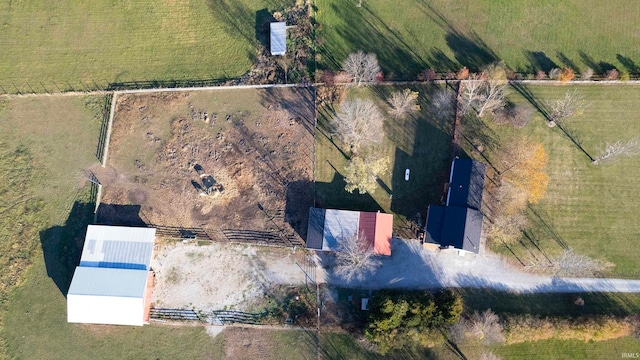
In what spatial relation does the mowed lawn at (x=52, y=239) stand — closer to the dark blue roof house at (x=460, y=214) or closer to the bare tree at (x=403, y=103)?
the dark blue roof house at (x=460, y=214)

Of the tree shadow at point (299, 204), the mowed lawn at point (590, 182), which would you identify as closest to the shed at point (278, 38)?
the tree shadow at point (299, 204)

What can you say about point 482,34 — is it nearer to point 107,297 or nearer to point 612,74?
point 612,74

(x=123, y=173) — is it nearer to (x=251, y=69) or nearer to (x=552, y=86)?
(x=251, y=69)

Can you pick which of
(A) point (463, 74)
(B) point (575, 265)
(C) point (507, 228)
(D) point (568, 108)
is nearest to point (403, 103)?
(A) point (463, 74)

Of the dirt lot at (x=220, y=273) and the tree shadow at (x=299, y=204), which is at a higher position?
the tree shadow at (x=299, y=204)

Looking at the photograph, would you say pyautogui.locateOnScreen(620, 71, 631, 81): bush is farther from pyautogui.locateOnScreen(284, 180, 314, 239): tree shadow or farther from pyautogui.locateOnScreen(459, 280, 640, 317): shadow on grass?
pyautogui.locateOnScreen(284, 180, 314, 239): tree shadow

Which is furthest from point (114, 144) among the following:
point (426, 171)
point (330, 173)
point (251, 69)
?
point (426, 171)
